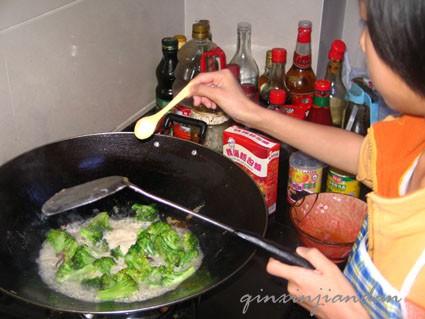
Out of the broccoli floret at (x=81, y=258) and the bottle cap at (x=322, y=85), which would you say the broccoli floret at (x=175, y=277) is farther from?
the bottle cap at (x=322, y=85)

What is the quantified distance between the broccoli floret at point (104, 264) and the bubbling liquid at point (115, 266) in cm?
2

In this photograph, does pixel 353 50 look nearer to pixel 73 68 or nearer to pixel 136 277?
pixel 73 68

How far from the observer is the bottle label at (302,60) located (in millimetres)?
1307

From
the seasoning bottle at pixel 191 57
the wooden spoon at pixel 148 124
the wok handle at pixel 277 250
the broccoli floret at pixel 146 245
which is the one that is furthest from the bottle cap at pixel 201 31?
the wok handle at pixel 277 250

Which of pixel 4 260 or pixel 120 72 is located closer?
pixel 4 260

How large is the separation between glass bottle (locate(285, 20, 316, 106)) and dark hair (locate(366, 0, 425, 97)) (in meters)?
0.72

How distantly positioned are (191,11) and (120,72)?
14.1 inches

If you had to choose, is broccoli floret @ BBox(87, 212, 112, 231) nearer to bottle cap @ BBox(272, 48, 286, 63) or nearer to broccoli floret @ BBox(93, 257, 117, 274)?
broccoli floret @ BBox(93, 257, 117, 274)

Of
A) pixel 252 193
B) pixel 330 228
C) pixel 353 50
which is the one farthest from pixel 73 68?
pixel 353 50

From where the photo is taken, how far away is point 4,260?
83 cm

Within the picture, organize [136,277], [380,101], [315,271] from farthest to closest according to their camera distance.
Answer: [380,101] → [136,277] → [315,271]

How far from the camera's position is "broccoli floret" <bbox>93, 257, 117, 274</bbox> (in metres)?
0.88

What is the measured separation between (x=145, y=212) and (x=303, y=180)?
0.35 metres

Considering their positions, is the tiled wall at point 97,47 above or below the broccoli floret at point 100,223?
above
